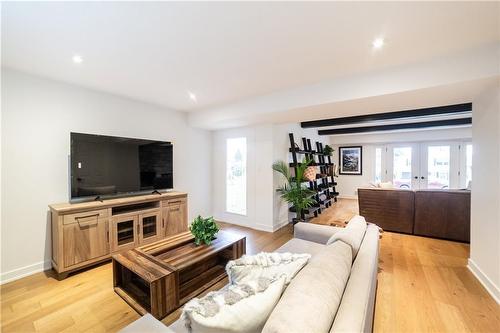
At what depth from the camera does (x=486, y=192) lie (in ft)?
7.34

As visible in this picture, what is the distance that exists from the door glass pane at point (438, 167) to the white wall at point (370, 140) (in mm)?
402

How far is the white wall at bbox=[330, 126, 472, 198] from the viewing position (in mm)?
5953

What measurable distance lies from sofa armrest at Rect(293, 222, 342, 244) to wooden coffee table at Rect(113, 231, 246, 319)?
72 cm

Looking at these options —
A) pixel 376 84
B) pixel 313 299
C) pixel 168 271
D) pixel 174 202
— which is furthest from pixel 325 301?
pixel 174 202

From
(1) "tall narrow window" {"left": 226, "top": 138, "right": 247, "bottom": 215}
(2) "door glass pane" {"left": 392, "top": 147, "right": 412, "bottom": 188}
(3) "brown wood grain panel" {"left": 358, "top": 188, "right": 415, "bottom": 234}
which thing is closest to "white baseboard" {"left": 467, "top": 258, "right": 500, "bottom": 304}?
(3) "brown wood grain panel" {"left": 358, "top": 188, "right": 415, "bottom": 234}

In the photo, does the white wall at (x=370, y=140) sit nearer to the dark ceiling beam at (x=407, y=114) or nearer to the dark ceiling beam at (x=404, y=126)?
the dark ceiling beam at (x=404, y=126)

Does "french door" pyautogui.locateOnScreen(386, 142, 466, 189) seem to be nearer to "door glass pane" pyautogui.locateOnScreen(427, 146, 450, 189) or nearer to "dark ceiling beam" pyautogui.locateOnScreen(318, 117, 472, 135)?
"door glass pane" pyautogui.locateOnScreen(427, 146, 450, 189)

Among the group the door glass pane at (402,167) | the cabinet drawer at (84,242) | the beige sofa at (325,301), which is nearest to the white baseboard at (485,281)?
the beige sofa at (325,301)

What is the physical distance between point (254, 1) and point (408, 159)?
7442 mm

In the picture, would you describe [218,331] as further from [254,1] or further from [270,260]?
[254,1]

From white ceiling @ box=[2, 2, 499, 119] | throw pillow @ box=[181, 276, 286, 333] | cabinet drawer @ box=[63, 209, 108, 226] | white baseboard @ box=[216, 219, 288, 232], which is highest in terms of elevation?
white ceiling @ box=[2, 2, 499, 119]

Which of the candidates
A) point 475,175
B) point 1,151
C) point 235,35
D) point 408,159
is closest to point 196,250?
point 235,35

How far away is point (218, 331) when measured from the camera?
0.80 m

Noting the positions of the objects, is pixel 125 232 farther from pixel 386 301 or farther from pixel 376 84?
pixel 376 84
